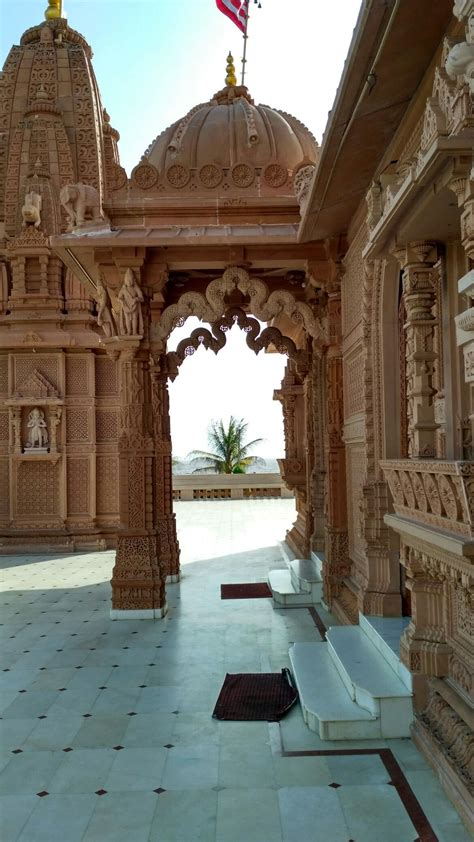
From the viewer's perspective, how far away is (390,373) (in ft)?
20.5

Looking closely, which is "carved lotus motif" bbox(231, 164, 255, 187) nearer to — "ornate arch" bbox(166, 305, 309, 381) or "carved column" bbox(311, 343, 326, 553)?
"ornate arch" bbox(166, 305, 309, 381)

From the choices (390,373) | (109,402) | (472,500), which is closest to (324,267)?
(390,373)

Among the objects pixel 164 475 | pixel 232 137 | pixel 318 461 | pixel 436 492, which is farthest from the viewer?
pixel 232 137

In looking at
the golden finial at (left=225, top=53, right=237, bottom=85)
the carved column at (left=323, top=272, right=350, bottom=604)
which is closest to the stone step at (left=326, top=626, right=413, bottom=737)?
the carved column at (left=323, top=272, right=350, bottom=604)

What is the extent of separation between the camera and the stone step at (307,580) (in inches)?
350

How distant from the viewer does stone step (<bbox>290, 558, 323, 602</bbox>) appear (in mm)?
8898

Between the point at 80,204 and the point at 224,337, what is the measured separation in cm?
252

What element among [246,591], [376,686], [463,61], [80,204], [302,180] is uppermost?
[302,180]

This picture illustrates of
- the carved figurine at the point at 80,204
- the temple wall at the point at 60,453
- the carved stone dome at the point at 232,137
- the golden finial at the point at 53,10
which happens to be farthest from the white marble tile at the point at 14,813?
the golden finial at the point at 53,10

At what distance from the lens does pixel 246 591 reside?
31.4ft

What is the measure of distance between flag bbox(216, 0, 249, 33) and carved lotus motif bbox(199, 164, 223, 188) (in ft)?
17.2

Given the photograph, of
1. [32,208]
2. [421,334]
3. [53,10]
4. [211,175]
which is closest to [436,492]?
[421,334]

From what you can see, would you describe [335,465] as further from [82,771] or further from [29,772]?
[29,772]

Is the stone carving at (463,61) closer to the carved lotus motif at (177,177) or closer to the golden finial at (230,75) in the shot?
the carved lotus motif at (177,177)
